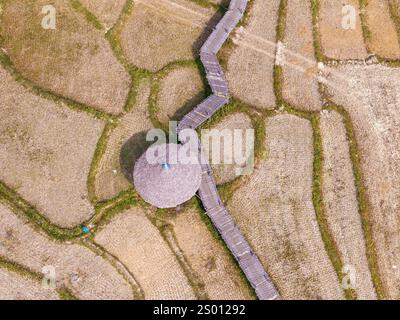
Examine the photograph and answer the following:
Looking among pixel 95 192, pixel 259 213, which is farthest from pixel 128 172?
pixel 259 213

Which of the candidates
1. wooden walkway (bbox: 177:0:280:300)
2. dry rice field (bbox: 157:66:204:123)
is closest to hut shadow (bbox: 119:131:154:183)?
dry rice field (bbox: 157:66:204:123)

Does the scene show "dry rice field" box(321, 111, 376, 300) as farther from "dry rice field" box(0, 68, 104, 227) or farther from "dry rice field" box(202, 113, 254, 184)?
"dry rice field" box(0, 68, 104, 227)

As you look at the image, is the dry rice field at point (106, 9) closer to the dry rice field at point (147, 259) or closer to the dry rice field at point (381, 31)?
the dry rice field at point (147, 259)

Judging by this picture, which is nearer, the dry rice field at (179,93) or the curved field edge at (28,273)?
the curved field edge at (28,273)

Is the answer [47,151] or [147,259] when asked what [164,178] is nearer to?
[147,259]

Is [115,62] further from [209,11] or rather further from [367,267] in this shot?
[367,267]

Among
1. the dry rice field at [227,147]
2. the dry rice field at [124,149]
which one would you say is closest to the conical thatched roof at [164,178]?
the dry rice field at [124,149]
